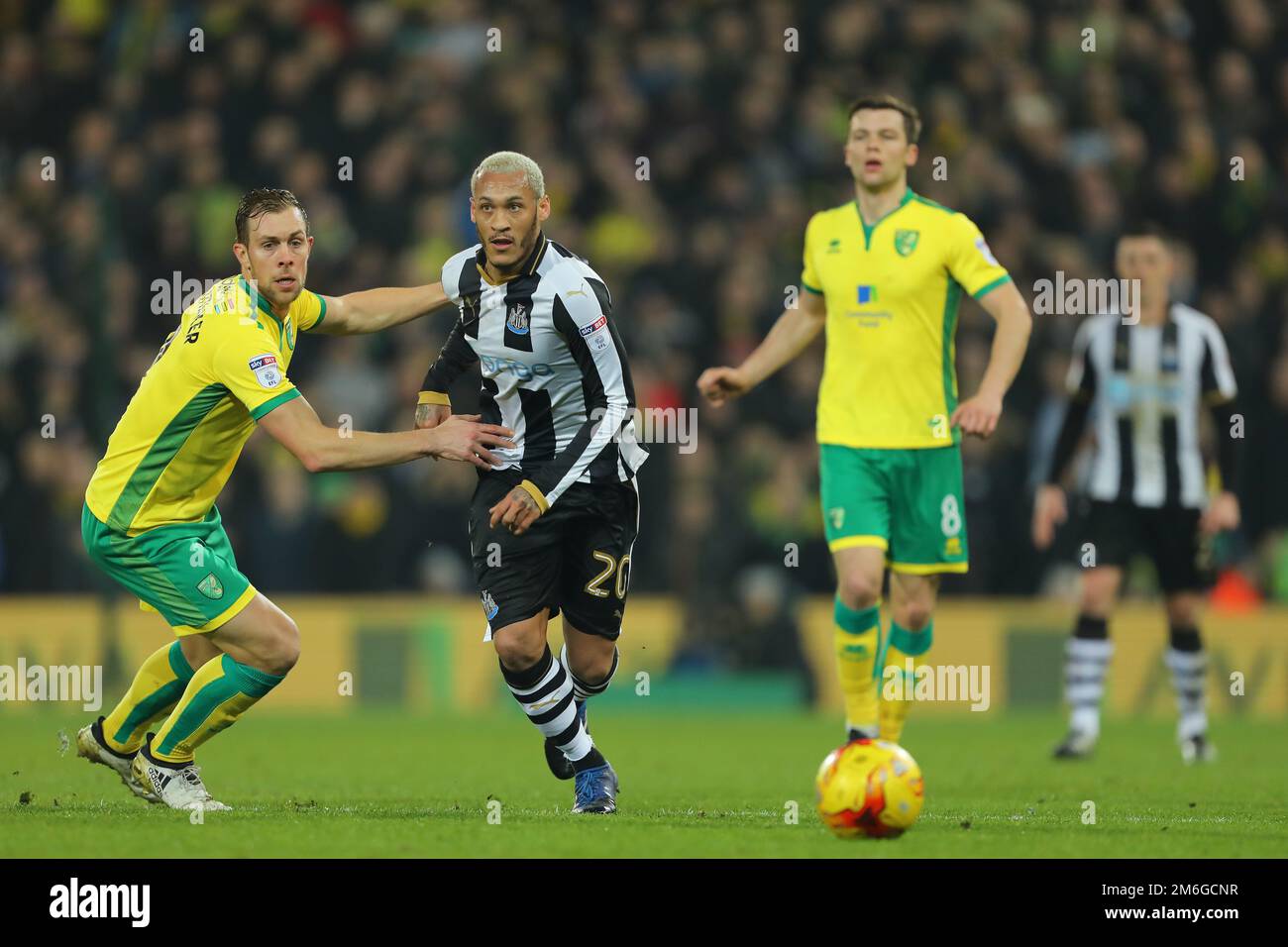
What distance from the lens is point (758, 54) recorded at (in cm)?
1719

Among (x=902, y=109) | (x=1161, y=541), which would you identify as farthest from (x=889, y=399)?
(x=1161, y=541)

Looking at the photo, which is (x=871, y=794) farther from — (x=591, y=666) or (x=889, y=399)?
(x=889, y=399)

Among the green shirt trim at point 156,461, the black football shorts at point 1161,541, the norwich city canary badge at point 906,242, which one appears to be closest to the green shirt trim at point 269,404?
the green shirt trim at point 156,461

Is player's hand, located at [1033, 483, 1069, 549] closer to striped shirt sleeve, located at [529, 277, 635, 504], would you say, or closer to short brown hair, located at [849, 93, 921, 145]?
short brown hair, located at [849, 93, 921, 145]

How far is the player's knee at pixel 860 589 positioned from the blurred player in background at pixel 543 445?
930 millimetres

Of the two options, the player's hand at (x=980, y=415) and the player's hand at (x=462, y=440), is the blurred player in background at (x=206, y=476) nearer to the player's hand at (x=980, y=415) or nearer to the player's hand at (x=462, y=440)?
the player's hand at (x=462, y=440)

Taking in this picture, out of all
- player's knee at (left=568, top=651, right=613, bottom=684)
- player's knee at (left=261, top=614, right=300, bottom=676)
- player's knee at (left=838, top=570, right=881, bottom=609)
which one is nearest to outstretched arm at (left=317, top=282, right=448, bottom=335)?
player's knee at (left=261, top=614, right=300, bottom=676)

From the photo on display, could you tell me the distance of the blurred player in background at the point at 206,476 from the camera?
699cm

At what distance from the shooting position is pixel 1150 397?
10.7 meters

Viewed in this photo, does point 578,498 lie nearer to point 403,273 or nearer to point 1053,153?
point 403,273

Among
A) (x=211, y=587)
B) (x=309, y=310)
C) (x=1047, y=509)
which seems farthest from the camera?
(x=1047, y=509)

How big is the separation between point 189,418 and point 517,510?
4.08ft

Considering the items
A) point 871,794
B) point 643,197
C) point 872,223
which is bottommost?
point 871,794

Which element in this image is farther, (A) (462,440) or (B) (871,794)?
(A) (462,440)
